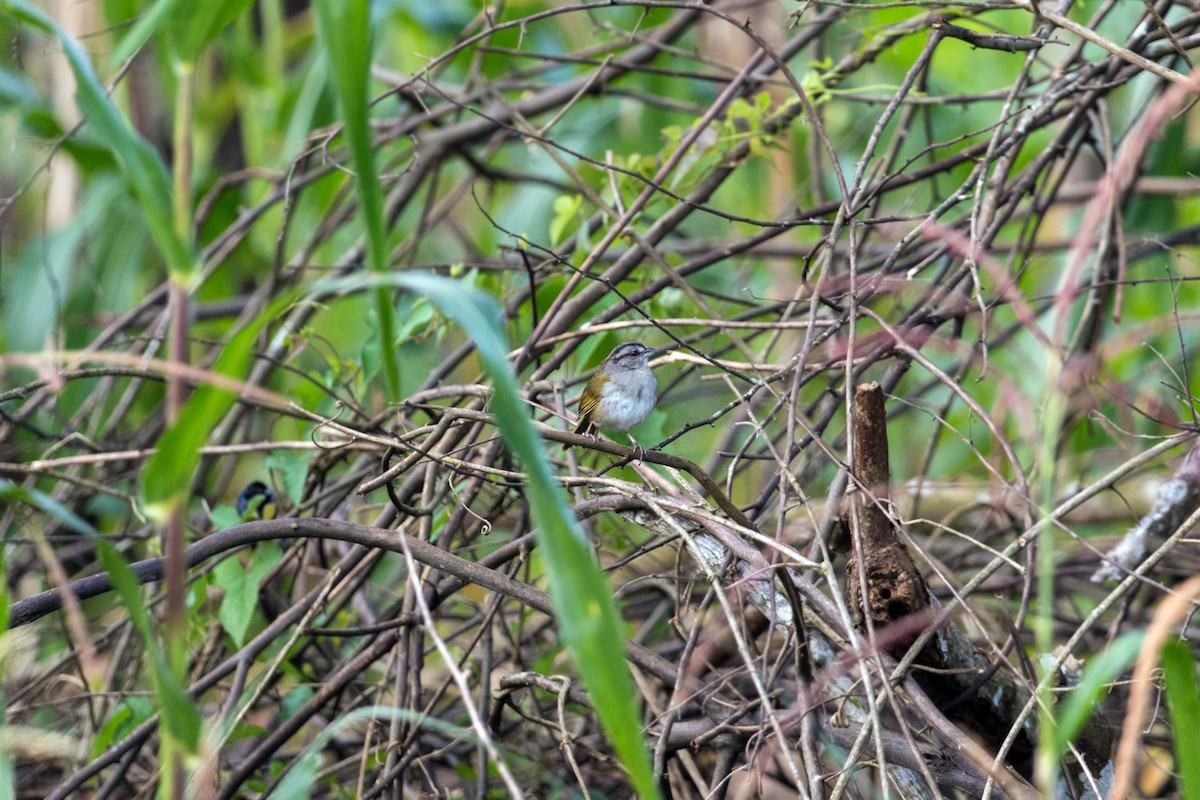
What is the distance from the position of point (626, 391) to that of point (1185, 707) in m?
2.64

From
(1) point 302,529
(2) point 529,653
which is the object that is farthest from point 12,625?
(2) point 529,653

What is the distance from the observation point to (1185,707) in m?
1.51

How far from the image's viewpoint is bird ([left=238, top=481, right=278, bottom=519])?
11.2 feet

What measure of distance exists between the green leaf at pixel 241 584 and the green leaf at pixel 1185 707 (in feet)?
7.87

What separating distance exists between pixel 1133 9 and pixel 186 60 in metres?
4.00

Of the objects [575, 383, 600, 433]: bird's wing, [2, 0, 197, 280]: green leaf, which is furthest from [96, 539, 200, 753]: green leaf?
[575, 383, 600, 433]: bird's wing

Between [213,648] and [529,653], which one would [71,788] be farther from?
[529,653]

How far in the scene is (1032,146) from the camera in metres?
4.92

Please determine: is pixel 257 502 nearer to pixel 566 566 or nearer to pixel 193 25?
pixel 193 25

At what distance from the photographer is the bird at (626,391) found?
3.88 meters

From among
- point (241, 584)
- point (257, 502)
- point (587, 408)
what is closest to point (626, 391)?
point (587, 408)

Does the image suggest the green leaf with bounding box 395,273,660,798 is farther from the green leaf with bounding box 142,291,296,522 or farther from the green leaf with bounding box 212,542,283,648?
the green leaf with bounding box 212,542,283,648

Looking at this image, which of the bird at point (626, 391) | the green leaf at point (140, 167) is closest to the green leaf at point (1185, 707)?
the green leaf at point (140, 167)

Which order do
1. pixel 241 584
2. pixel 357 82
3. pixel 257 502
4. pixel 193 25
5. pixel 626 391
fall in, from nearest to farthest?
pixel 357 82, pixel 193 25, pixel 241 584, pixel 257 502, pixel 626 391
